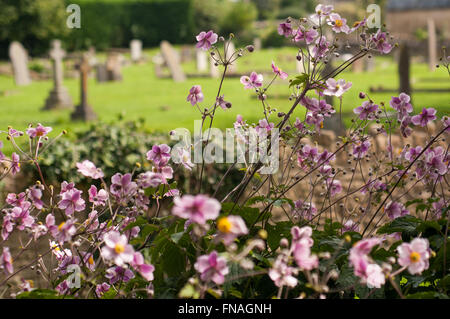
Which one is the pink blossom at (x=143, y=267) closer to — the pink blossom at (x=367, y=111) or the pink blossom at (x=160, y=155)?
the pink blossom at (x=160, y=155)

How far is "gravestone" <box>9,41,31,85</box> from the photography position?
16.7 m

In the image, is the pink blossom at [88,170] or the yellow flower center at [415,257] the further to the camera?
the pink blossom at [88,170]

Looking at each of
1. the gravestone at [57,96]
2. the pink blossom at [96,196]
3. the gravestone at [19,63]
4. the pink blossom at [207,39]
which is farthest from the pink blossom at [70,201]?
the gravestone at [19,63]

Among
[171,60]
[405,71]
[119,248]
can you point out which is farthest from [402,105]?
[171,60]

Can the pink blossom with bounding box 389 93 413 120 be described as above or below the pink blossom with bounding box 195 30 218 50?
below

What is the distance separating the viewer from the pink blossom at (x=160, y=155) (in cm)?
206

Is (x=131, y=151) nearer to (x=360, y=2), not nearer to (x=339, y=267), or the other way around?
(x=339, y=267)

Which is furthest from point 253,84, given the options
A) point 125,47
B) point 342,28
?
point 125,47

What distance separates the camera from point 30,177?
5.89m

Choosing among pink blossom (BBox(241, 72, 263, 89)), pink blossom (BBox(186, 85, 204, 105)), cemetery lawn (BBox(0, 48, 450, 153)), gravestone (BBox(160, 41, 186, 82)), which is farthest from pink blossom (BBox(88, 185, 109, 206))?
gravestone (BBox(160, 41, 186, 82))

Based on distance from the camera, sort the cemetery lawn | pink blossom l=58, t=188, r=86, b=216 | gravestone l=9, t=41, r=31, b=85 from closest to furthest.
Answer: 1. pink blossom l=58, t=188, r=86, b=216
2. the cemetery lawn
3. gravestone l=9, t=41, r=31, b=85

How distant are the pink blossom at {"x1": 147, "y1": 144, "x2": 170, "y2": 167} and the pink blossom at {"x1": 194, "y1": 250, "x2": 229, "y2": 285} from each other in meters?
0.68

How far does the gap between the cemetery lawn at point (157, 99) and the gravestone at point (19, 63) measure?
0.28m

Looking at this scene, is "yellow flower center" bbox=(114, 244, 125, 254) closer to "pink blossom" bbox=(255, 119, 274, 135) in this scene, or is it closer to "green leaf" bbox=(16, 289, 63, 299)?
"green leaf" bbox=(16, 289, 63, 299)
